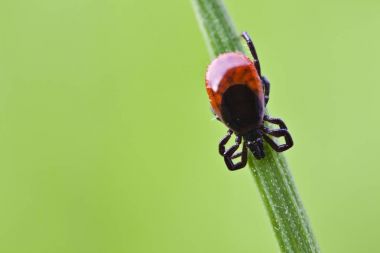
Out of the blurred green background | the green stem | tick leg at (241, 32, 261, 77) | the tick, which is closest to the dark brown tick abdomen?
the tick

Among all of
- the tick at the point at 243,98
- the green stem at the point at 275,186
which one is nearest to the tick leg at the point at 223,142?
the tick at the point at 243,98

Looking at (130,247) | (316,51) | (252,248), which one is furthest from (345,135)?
(130,247)

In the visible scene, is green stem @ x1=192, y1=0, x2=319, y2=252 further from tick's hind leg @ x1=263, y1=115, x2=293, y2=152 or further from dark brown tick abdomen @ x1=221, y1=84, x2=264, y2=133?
dark brown tick abdomen @ x1=221, y1=84, x2=264, y2=133

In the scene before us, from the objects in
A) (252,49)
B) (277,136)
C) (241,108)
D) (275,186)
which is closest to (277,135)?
(277,136)

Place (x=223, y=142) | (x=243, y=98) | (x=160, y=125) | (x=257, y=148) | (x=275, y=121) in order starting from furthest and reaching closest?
(x=160, y=125), (x=223, y=142), (x=275, y=121), (x=243, y=98), (x=257, y=148)

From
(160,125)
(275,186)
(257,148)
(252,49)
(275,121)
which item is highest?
(160,125)

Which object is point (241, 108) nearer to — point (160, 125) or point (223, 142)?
point (223, 142)

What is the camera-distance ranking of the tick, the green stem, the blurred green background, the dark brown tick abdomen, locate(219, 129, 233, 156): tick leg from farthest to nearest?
the blurred green background < locate(219, 129, 233, 156): tick leg < the dark brown tick abdomen < the tick < the green stem
